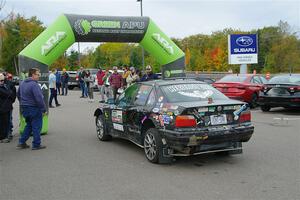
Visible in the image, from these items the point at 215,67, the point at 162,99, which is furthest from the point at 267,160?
the point at 215,67

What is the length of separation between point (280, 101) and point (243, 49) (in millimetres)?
11214

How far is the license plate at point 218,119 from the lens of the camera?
6.75 m

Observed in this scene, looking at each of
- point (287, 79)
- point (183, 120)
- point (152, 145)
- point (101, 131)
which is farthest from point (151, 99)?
point (287, 79)

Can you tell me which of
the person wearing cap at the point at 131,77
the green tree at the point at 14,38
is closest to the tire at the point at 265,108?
the person wearing cap at the point at 131,77

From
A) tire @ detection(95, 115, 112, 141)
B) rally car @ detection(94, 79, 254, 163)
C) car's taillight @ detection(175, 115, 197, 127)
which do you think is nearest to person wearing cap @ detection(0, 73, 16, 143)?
tire @ detection(95, 115, 112, 141)

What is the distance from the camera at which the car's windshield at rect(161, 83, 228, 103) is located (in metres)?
7.18

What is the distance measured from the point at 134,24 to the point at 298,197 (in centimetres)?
769

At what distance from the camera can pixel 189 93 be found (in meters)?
7.36

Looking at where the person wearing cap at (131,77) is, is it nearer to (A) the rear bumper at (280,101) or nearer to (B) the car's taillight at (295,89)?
(A) the rear bumper at (280,101)

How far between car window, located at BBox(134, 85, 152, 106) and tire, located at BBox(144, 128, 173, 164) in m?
0.72

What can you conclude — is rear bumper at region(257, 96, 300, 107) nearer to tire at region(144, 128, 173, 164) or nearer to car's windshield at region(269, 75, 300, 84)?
car's windshield at region(269, 75, 300, 84)

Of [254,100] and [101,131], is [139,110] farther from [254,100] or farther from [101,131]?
[254,100]

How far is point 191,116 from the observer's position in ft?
21.6

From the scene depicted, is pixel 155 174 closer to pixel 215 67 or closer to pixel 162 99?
pixel 162 99
